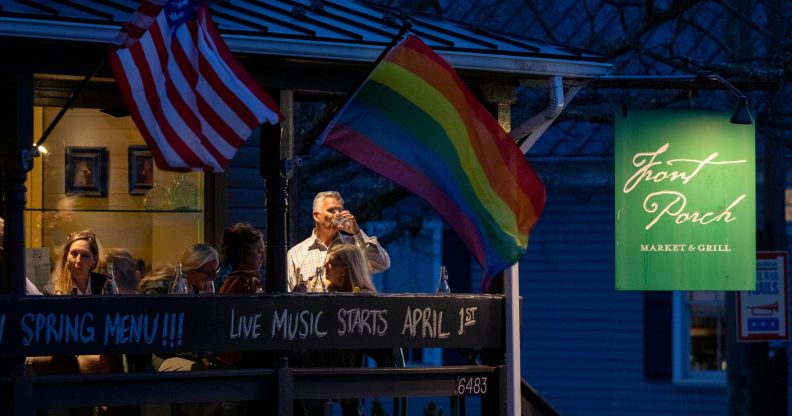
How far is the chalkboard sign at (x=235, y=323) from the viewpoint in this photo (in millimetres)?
6844

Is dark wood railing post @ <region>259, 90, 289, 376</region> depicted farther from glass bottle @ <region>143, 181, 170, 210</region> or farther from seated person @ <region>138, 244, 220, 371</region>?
glass bottle @ <region>143, 181, 170, 210</region>

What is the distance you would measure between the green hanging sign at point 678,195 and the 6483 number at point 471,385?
1.64 m

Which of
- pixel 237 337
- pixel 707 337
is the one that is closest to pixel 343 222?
pixel 237 337

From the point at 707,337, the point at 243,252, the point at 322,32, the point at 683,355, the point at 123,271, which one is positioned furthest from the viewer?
the point at 707,337

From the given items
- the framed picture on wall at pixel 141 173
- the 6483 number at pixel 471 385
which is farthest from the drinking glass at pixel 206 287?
the framed picture on wall at pixel 141 173

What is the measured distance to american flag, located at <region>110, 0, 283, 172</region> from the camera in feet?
21.6

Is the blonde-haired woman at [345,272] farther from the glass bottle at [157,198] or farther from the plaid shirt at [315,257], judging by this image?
the glass bottle at [157,198]

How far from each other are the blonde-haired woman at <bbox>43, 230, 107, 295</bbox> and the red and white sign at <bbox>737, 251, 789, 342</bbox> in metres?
9.16

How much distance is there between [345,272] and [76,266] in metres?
1.42

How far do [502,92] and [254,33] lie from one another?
1718 millimetres

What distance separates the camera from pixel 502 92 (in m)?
8.59

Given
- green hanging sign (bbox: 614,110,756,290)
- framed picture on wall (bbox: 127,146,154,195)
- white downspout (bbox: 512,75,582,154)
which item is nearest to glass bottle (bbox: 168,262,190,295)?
white downspout (bbox: 512,75,582,154)

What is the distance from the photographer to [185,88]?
6711mm

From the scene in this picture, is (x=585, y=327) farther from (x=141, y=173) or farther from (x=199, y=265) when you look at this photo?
(x=199, y=265)
